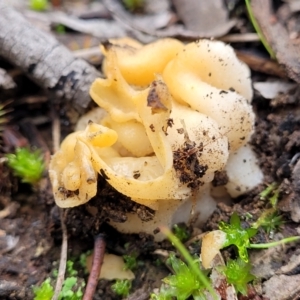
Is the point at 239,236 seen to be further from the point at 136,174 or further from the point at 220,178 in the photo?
the point at 136,174

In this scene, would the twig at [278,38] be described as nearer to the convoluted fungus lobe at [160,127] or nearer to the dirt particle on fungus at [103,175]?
the convoluted fungus lobe at [160,127]

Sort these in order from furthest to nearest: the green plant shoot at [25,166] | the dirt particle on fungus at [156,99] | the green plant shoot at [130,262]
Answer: the green plant shoot at [25,166] → the green plant shoot at [130,262] → the dirt particle on fungus at [156,99]

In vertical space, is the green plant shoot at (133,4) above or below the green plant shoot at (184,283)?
above

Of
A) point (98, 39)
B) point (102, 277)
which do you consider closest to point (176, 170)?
point (102, 277)

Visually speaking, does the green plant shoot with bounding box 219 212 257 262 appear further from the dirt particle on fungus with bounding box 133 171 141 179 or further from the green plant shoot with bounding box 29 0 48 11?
the green plant shoot with bounding box 29 0 48 11

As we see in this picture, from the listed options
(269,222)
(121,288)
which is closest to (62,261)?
(121,288)

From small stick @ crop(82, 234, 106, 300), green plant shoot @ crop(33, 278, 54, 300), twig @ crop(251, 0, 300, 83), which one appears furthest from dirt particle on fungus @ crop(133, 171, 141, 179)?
twig @ crop(251, 0, 300, 83)

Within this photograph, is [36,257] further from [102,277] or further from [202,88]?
[202,88]

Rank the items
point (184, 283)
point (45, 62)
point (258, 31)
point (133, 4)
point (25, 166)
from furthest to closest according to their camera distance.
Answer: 1. point (133, 4)
2. point (258, 31)
3. point (45, 62)
4. point (25, 166)
5. point (184, 283)

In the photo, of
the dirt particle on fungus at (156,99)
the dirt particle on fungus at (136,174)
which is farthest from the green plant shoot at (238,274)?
the dirt particle on fungus at (156,99)
